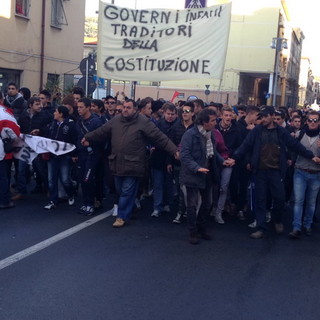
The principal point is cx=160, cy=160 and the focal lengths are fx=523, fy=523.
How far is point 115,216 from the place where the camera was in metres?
8.24

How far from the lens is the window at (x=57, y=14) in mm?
22125

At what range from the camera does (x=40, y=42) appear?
21266mm

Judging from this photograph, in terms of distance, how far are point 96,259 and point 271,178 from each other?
112 inches

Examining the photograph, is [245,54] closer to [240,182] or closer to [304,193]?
[240,182]

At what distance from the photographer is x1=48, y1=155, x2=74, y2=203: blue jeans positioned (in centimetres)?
855

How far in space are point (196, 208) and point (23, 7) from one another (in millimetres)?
15588

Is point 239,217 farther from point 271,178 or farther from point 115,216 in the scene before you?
point 115,216

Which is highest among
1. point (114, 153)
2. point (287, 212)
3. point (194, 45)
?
point (194, 45)

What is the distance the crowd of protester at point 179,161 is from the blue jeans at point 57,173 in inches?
0.6

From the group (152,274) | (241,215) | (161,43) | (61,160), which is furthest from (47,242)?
(161,43)

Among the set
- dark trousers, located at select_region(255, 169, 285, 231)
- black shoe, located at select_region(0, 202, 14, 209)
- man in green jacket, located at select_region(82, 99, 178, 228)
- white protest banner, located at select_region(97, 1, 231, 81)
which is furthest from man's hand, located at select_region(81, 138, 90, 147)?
dark trousers, located at select_region(255, 169, 285, 231)

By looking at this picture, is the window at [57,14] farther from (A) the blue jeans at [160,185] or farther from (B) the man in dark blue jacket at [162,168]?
(A) the blue jeans at [160,185]

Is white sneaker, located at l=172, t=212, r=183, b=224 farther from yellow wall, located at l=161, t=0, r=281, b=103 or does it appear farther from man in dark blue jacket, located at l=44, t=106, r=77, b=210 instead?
yellow wall, located at l=161, t=0, r=281, b=103

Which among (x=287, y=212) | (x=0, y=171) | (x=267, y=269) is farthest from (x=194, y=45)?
(x=267, y=269)
